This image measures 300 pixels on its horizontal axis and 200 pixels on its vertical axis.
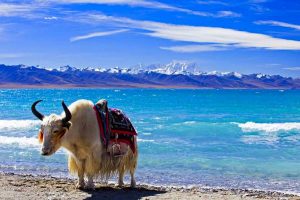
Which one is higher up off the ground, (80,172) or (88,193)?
(80,172)

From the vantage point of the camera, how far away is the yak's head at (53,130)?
611 cm

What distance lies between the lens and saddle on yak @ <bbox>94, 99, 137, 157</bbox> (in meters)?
6.95

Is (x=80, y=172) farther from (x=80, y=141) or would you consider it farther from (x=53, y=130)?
(x=53, y=130)

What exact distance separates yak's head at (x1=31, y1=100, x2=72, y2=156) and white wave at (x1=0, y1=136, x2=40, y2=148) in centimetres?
885

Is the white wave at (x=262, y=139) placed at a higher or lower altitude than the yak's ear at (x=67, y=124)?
lower

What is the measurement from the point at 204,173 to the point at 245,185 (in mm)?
1359

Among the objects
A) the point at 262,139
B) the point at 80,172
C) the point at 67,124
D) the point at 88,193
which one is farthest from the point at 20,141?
the point at 67,124

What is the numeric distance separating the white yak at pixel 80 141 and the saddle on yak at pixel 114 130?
9cm

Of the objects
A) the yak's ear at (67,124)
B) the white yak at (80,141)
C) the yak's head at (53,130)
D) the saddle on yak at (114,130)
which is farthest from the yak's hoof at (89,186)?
the yak's ear at (67,124)

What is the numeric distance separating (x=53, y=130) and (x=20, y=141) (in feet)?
33.9

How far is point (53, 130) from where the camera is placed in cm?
617

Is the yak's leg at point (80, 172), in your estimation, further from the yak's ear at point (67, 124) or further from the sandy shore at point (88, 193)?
the yak's ear at point (67, 124)

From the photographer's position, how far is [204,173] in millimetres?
10703

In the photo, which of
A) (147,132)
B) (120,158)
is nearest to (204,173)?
(120,158)
